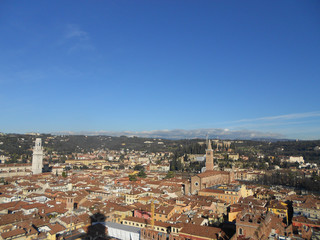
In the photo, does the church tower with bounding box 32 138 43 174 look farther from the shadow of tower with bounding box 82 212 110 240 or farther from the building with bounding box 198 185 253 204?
the shadow of tower with bounding box 82 212 110 240

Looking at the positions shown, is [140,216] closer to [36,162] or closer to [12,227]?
[12,227]

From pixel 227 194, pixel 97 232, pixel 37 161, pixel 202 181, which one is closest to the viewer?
pixel 97 232

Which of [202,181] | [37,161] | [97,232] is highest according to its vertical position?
[37,161]

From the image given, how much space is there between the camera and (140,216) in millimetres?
27406

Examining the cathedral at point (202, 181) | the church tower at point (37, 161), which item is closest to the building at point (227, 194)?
the cathedral at point (202, 181)

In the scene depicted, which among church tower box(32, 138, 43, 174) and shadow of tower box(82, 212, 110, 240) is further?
church tower box(32, 138, 43, 174)

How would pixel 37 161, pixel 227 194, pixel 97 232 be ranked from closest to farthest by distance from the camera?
pixel 97 232 → pixel 227 194 → pixel 37 161

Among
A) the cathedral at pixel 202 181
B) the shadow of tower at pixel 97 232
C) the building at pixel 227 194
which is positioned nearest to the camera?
the shadow of tower at pixel 97 232

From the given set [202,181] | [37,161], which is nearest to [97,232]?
[202,181]

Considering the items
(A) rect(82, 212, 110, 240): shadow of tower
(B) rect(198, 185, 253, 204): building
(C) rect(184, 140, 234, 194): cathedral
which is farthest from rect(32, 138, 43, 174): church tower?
(A) rect(82, 212, 110, 240): shadow of tower

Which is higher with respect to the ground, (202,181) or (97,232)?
(202,181)

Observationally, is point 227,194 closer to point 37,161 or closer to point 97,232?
point 97,232

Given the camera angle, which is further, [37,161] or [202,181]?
[37,161]

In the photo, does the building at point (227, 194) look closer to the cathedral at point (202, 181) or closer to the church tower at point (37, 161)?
the cathedral at point (202, 181)
